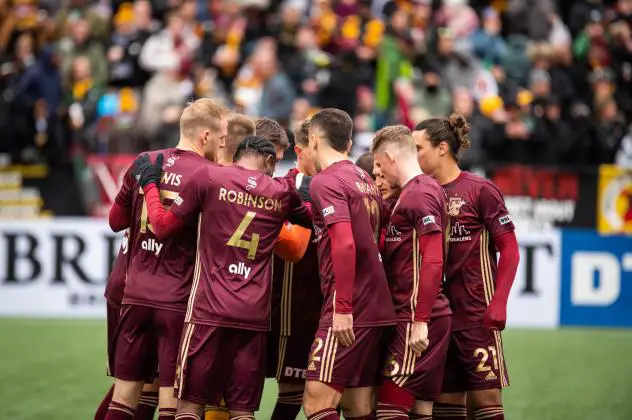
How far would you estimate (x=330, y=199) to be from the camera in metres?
7.04

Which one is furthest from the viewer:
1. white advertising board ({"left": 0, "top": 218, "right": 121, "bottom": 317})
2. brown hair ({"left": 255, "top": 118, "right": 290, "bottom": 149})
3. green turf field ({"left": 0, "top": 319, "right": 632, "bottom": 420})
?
white advertising board ({"left": 0, "top": 218, "right": 121, "bottom": 317})

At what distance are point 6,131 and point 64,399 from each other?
24.2ft

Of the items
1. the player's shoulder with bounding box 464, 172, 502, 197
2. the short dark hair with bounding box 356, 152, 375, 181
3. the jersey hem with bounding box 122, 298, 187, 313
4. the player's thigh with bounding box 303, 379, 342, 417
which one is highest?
the short dark hair with bounding box 356, 152, 375, 181

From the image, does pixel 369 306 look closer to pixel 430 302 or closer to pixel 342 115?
pixel 430 302

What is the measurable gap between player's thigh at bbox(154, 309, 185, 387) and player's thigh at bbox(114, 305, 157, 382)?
0.32 ft

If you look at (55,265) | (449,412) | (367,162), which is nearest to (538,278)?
(55,265)

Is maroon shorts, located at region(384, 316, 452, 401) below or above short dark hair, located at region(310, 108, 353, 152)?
below

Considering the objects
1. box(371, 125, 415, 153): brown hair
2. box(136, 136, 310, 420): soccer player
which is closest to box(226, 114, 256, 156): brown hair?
box(136, 136, 310, 420): soccer player

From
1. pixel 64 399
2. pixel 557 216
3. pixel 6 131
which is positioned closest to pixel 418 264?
pixel 64 399

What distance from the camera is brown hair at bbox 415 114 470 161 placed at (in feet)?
26.0

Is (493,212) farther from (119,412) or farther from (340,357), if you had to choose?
(119,412)

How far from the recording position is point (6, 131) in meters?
16.7

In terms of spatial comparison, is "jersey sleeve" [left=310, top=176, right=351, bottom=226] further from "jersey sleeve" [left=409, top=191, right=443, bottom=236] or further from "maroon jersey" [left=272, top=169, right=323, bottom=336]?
"maroon jersey" [left=272, top=169, right=323, bottom=336]

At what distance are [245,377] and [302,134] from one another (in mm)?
1890
